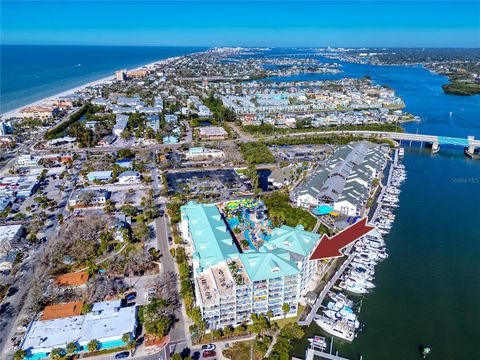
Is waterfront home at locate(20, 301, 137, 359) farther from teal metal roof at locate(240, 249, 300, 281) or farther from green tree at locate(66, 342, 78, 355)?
teal metal roof at locate(240, 249, 300, 281)

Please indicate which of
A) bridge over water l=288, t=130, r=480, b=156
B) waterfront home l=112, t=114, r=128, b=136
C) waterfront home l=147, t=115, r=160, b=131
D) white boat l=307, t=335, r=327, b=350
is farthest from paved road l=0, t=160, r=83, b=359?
bridge over water l=288, t=130, r=480, b=156

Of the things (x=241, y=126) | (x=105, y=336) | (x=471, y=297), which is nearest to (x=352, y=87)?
(x=241, y=126)

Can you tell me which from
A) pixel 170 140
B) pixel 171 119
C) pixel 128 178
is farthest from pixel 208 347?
pixel 171 119

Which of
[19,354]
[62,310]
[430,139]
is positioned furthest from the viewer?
[430,139]

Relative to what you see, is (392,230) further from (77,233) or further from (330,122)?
(330,122)

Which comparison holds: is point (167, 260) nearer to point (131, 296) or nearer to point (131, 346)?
point (131, 296)

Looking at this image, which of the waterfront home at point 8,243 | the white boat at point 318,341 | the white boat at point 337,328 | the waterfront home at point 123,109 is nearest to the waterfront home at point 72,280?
the waterfront home at point 8,243

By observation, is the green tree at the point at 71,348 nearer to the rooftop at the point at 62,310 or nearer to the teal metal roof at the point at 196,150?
the rooftop at the point at 62,310
